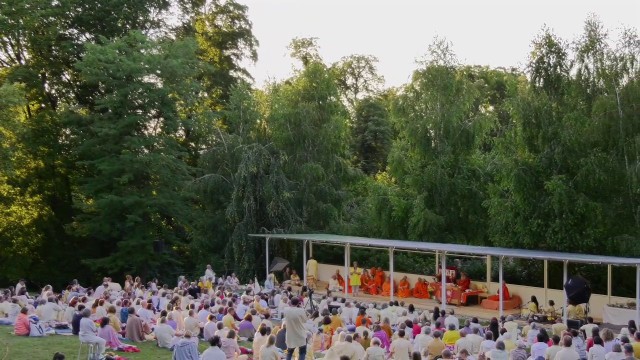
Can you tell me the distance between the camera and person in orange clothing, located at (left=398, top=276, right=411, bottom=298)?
26344 millimetres

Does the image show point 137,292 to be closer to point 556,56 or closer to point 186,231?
point 186,231

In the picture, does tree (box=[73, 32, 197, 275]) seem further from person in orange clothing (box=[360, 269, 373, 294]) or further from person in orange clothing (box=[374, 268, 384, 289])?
person in orange clothing (box=[374, 268, 384, 289])

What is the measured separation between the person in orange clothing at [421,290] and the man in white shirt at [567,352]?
1336 centimetres

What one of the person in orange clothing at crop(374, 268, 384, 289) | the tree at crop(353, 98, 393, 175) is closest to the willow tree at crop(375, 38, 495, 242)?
the person in orange clothing at crop(374, 268, 384, 289)

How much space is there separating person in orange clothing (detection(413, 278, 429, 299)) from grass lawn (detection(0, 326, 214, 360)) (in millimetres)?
10147

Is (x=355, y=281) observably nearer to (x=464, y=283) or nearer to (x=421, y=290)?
(x=421, y=290)

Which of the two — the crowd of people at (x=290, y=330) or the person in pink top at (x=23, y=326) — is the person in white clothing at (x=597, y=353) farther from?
the person in pink top at (x=23, y=326)

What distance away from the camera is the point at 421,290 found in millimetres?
26031

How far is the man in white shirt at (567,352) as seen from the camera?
12.5 metres

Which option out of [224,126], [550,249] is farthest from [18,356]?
[224,126]

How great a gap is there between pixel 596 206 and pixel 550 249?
2179mm

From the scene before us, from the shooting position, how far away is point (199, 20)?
42.6m

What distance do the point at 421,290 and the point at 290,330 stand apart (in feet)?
41.2

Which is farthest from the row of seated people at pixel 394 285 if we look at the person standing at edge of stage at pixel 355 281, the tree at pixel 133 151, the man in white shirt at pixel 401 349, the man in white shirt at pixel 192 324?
the man in white shirt at pixel 401 349
